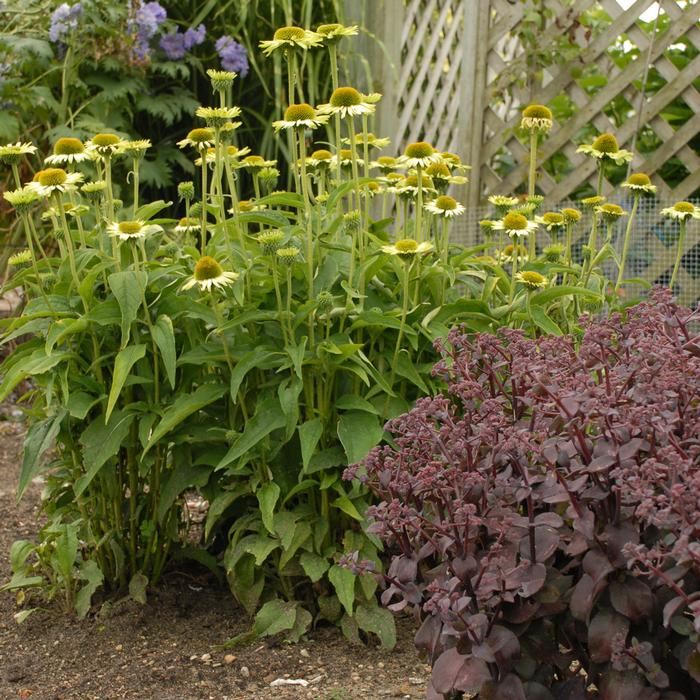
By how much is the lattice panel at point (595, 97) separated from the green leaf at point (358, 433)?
2462 millimetres

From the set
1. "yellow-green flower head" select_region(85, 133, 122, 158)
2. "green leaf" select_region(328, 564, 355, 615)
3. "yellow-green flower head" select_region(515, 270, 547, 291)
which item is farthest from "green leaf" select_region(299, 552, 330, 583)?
"yellow-green flower head" select_region(85, 133, 122, 158)

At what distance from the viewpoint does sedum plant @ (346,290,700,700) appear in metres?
1.22

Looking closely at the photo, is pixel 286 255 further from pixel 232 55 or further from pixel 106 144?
pixel 232 55

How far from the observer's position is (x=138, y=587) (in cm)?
225

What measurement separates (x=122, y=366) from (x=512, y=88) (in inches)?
125

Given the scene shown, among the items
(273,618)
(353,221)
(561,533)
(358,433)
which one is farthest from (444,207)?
(561,533)

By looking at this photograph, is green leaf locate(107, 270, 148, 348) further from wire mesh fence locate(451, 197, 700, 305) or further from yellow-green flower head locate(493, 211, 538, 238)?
wire mesh fence locate(451, 197, 700, 305)

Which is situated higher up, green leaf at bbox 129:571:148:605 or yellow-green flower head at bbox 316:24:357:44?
yellow-green flower head at bbox 316:24:357:44

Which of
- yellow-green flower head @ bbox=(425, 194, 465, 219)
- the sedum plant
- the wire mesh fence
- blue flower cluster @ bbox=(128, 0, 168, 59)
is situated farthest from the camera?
blue flower cluster @ bbox=(128, 0, 168, 59)

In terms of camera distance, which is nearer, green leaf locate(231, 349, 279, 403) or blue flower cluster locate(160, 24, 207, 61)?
green leaf locate(231, 349, 279, 403)

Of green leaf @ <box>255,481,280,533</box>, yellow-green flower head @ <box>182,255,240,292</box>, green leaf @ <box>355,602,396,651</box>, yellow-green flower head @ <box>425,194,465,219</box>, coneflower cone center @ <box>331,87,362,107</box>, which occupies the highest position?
coneflower cone center @ <box>331,87,362,107</box>

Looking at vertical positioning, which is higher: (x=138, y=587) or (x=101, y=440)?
(x=101, y=440)

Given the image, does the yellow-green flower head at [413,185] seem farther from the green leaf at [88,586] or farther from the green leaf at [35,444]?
the green leaf at [88,586]

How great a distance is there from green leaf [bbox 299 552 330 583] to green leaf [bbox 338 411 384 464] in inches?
10.4
